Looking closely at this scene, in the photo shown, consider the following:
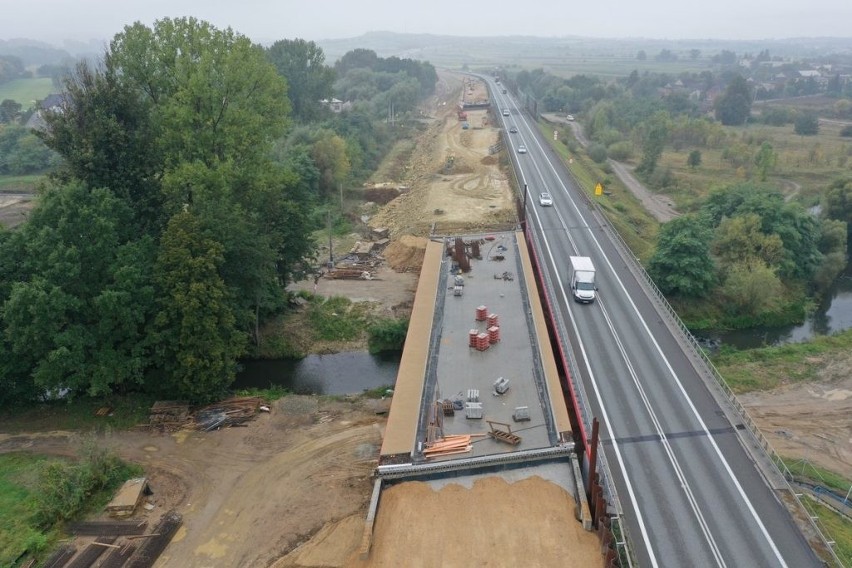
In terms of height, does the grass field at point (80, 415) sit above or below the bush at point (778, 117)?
below

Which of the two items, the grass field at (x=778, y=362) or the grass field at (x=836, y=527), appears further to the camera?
the grass field at (x=778, y=362)

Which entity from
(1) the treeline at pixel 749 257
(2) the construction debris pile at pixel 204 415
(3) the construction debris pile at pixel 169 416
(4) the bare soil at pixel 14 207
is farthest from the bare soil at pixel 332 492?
(4) the bare soil at pixel 14 207

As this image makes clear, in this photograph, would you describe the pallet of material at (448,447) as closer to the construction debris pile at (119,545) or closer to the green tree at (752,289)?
the construction debris pile at (119,545)

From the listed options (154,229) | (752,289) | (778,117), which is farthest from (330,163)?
(778,117)

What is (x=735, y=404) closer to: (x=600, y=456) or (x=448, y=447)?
(x=600, y=456)

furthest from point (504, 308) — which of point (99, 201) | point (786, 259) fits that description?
point (786, 259)

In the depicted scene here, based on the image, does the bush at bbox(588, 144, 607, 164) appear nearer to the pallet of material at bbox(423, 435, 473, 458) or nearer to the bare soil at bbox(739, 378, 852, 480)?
the bare soil at bbox(739, 378, 852, 480)

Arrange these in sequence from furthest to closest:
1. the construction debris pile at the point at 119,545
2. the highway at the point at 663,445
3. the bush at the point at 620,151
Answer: the bush at the point at 620,151
the construction debris pile at the point at 119,545
the highway at the point at 663,445
